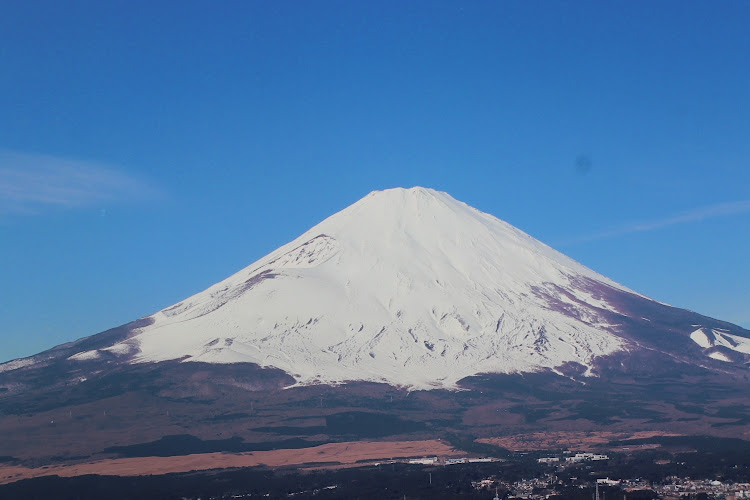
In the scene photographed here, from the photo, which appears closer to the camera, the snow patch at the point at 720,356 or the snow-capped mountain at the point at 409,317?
the snow-capped mountain at the point at 409,317

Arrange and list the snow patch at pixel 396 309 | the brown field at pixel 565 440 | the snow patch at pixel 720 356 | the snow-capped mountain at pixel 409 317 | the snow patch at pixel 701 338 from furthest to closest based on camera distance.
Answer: the snow patch at pixel 701 338, the snow patch at pixel 720 356, the snow-capped mountain at pixel 409 317, the snow patch at pixel 396 309, the brown field at pixel 565 440

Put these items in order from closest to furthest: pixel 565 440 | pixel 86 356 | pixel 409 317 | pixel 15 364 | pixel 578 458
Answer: pixel 578 458 → pixel 565 440 → pixel 86 356 → pixel 15 364 → pixel 409 317

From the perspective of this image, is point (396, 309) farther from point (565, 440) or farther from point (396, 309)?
point (565, 440)

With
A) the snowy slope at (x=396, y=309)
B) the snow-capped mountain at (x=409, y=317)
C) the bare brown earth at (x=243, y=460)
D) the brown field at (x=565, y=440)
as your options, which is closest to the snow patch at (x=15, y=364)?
the snow-capped mountain at (x=409, y=317)

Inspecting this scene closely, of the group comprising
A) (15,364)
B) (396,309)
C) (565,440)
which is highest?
(396,309)

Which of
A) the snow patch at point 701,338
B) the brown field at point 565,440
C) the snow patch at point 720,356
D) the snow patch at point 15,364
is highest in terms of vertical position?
the snow patch at point 15,364

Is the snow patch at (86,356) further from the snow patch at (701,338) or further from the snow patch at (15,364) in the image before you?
the snow patch at (701,338)

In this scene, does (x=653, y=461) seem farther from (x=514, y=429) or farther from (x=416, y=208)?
(x=416, y=208)

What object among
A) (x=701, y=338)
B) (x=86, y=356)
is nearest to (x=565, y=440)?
(x=701, y=338)
